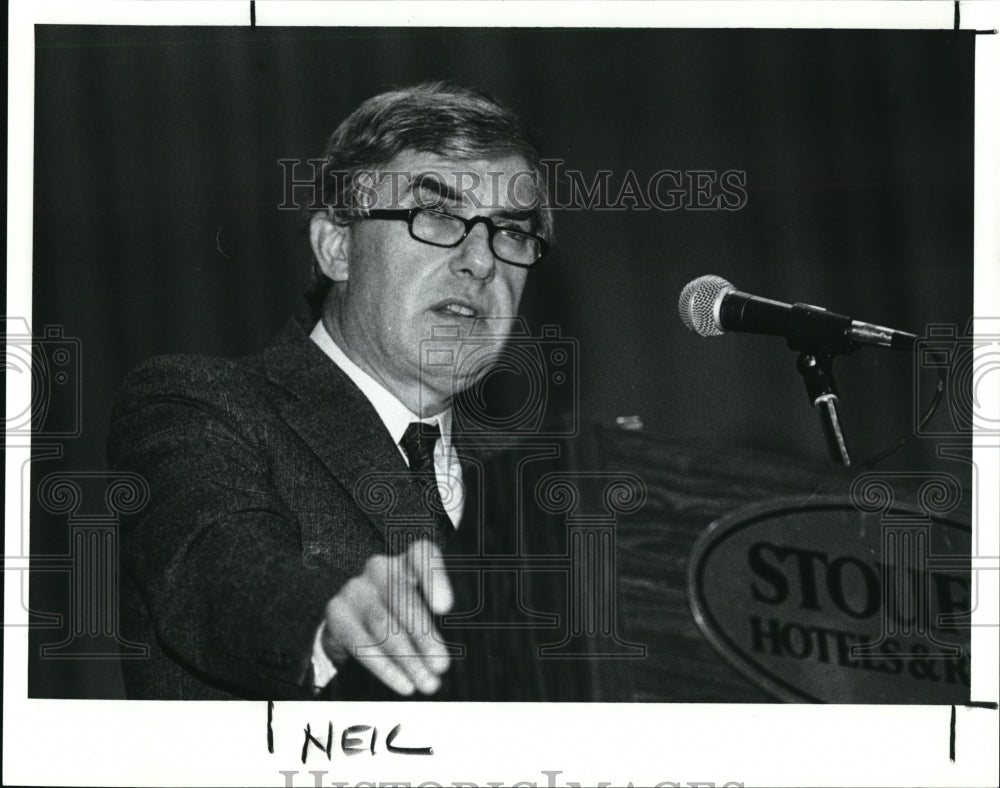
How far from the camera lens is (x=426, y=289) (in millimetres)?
2781

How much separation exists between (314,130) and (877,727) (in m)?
2.00

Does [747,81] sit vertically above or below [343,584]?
above

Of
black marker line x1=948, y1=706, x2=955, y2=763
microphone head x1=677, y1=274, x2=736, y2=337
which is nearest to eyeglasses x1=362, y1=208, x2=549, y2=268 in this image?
microphone head x1=677, y1=274, x2=736, y2=337

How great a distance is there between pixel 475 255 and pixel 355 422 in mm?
496

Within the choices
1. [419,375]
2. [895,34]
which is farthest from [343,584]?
[895,34]

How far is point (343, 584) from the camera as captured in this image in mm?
2639

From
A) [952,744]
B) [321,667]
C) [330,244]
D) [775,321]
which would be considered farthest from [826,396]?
[321,667]

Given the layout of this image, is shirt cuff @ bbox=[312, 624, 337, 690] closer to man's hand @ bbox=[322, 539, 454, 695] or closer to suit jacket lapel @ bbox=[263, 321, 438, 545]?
man's hand @ bbox=[322, 539, 454, 695]

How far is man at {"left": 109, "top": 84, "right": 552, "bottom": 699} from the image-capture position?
105 inches

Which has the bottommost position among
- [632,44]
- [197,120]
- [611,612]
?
[611,612]

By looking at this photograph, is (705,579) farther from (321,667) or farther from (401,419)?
(321,667)

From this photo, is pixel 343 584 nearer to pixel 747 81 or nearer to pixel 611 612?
pixel 611 612

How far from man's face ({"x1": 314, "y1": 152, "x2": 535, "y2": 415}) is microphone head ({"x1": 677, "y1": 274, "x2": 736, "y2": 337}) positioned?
42cm

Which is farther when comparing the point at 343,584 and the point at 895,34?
the point at 895,34
